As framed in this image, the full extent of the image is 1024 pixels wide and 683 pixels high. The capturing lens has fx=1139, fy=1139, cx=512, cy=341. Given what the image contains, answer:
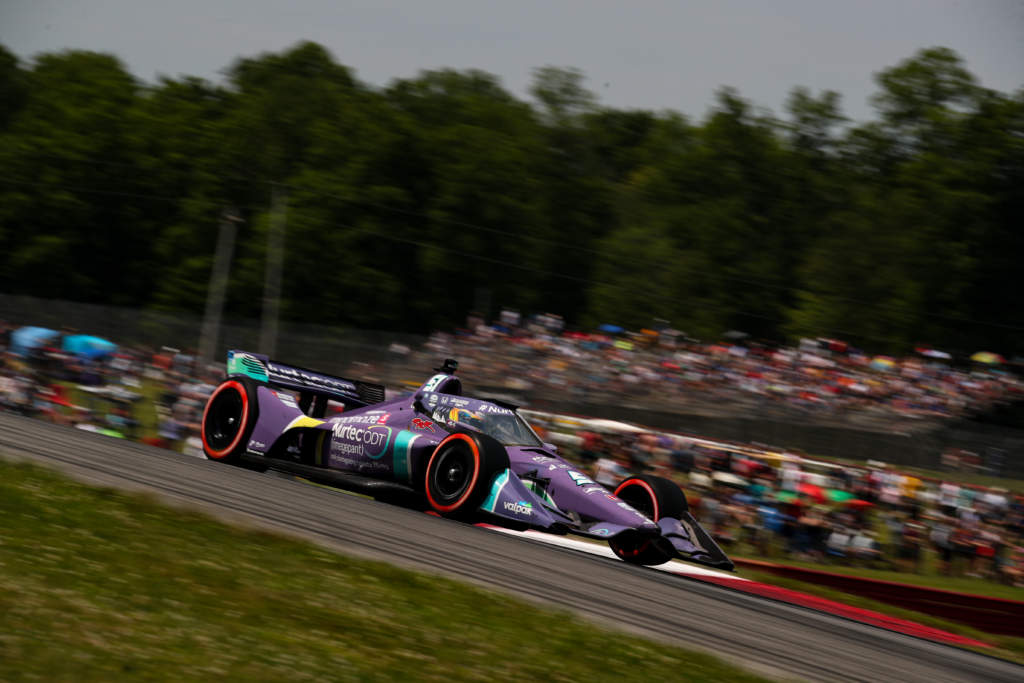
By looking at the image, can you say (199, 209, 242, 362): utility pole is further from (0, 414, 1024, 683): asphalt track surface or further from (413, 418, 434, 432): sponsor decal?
(0, 414, 1024, 683): asphalt track surface

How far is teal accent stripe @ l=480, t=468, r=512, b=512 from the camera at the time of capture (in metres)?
9.66

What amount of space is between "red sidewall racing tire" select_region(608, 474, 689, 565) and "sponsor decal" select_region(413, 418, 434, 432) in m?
1.88

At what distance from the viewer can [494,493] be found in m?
9.69

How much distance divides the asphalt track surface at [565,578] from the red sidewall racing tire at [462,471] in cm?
26

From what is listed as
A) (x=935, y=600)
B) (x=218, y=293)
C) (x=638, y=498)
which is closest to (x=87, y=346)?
(x=218, y=293)

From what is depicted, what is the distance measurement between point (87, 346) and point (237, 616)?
17.7 meters

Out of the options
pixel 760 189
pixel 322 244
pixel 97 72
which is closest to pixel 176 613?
pixel 322 244

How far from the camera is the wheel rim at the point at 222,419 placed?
12.2 meters

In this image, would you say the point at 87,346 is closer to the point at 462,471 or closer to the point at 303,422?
the point at 303,422

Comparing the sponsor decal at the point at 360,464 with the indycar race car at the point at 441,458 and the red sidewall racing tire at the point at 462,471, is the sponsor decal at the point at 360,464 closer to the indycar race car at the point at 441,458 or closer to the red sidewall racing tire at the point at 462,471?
the indycar race car at the point at 441,458

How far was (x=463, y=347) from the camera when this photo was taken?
24.9 m

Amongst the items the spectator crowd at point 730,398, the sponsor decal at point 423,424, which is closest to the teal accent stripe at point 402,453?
the sponsor decal at point 423,424

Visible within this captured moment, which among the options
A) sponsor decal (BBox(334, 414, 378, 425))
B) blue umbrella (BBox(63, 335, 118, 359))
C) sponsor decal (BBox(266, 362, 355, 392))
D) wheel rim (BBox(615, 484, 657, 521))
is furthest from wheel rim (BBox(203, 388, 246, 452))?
blue umbrella (BBox(63, 335, 118, 359))

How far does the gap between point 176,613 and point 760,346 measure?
20566 mm
